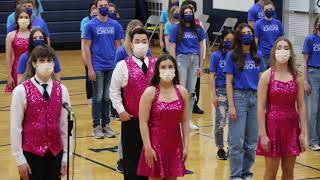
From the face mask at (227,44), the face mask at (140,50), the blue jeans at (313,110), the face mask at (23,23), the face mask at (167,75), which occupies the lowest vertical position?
the blue jeans at (313,110)

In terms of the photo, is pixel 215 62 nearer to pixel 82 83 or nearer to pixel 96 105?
pixel 96 105

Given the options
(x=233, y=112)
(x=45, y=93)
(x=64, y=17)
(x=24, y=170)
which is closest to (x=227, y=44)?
(x=233, y=112)

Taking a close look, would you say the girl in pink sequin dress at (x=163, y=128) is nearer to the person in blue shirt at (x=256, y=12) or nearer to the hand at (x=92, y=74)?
the hand at (x=92, y=74)

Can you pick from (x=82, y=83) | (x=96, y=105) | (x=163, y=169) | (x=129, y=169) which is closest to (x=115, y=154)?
(x=96, y=105)

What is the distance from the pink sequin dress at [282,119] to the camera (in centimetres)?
723

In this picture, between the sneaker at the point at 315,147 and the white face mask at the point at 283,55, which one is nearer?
the white face mask at the point at 283,55

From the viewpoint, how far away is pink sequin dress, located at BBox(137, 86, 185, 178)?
255 inches

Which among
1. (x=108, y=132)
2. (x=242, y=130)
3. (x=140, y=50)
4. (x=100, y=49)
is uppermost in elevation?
(x=140, y=50)

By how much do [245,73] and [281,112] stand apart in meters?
1.02

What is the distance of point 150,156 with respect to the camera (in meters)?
6.45

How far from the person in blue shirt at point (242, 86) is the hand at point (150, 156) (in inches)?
75.0

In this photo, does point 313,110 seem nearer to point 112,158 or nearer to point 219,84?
point 219,84

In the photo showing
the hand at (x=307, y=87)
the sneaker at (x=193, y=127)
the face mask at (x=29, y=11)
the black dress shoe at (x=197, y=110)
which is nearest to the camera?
the hand at (x=307, y=87)

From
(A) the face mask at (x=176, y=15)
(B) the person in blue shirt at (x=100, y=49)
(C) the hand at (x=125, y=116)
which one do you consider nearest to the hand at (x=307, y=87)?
(A) the face mask at (x=176, y=15)
